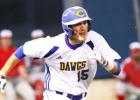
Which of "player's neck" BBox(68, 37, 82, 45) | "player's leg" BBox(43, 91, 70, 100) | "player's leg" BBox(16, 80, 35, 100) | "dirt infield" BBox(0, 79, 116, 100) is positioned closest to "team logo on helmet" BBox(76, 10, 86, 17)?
"player's neck" BBox(68, 37, 82, 45)

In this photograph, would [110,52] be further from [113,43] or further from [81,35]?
[113,43]

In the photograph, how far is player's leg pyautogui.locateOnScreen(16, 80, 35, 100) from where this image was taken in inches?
446

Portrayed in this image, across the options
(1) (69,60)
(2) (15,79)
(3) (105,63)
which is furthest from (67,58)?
(2) (15,79)

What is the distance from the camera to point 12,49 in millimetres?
11328

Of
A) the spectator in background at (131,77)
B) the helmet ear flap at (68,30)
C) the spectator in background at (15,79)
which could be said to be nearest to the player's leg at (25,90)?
the spectator in background at (15,79)

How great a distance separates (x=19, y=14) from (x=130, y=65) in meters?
2.55

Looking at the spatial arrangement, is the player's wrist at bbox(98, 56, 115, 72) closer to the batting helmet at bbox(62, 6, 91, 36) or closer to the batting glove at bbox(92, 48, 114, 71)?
the batting glove at bbox(92, 48, 114, 71)

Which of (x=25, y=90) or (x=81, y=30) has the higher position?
(x=81, y=30)

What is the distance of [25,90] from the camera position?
1134cm

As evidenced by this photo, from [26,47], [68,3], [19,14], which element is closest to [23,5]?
[19,14]

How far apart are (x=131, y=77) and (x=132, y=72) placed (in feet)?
0.26

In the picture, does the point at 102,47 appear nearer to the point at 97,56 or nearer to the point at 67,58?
the point at 97,56

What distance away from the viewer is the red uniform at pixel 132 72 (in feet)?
36.2

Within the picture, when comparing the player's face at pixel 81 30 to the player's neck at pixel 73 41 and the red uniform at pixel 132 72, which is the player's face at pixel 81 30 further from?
the red uniform at pixel 132 72
